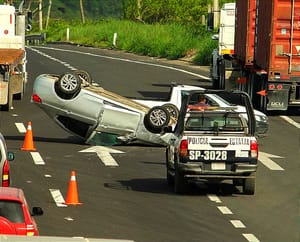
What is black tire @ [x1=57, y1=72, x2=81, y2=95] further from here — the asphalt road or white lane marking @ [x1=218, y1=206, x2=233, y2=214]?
white lane marking @ [x1=218, y1=206, x2=233, y2=214]

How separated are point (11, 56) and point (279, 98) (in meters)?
8.16

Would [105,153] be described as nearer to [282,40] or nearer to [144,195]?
[144,195]

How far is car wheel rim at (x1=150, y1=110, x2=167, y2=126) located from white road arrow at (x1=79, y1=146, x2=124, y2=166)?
1.06 m

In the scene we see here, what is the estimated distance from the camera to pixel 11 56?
116 feet

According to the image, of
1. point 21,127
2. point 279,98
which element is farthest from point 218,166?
point 279,98

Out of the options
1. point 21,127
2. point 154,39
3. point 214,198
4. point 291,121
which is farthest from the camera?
point 154,39

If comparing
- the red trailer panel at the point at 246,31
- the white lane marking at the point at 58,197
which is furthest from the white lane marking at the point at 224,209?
the red trailer panel at the point at 246,31

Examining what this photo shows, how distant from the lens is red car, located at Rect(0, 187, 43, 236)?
12.1m

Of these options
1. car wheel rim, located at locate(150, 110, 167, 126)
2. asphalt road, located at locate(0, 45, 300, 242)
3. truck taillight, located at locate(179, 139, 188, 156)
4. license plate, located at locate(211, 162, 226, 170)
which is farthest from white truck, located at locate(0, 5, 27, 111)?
license plate, located at locate(211, 162, 226, 170)

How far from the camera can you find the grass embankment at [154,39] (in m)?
62.6

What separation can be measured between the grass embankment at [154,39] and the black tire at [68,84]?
31987 mm

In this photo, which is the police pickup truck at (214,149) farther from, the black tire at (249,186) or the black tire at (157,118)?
the black tire at (157,118)

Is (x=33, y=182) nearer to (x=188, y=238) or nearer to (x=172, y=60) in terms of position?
(x=188, y=238)

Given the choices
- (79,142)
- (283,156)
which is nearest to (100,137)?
(79,142)
